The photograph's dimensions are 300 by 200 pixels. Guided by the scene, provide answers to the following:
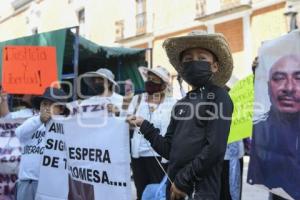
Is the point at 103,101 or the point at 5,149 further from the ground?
the point at 103,101

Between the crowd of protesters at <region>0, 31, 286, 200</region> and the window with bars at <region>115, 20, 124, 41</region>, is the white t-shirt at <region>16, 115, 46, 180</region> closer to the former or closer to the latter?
the crowd of protesters at <region>0, 31, 286, 200</region>

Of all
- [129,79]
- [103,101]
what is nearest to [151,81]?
[103,101]

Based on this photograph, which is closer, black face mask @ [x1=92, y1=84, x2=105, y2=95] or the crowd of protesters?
the crowd of protesters

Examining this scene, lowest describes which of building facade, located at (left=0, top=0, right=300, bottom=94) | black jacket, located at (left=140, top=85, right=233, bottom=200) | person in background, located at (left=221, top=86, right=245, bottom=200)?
person in background, located at (left=221, top=86, right=245, bottom=200)

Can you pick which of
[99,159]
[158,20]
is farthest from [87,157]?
[158,20]

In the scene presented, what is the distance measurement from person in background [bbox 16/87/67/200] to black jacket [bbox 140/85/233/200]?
5.58 feet

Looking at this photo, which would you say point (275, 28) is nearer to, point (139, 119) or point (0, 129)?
point (0, 129)

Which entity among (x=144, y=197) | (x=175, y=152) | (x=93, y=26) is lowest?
(x=144, y=197)

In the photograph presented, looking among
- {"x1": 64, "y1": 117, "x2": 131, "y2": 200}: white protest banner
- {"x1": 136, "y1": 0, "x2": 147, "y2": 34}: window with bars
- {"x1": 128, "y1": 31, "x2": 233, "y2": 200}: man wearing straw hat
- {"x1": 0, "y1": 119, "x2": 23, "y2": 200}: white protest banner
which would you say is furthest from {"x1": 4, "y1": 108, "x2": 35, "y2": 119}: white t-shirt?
{"x1": 136, "y1": 0, "x2": 147, "y2": 34}: window with bars

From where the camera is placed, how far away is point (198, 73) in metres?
3.28

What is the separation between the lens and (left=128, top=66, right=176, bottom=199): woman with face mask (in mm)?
5578

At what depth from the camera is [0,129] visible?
5.49m

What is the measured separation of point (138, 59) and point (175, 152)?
716 cm

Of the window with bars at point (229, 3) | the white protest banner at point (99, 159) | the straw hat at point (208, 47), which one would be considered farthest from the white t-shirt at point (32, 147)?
the window with bars at point (229, 3)
